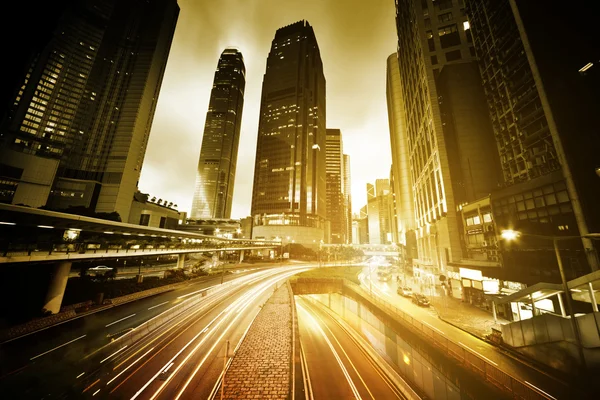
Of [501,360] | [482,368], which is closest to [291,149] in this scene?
[501,360]

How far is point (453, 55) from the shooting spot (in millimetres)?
44875

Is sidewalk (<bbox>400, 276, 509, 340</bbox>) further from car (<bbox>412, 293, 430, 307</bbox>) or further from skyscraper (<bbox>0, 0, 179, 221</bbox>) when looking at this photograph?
skyscraper (<bbox>0, 0, 179, 221</bbox>)

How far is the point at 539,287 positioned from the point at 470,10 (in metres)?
57.6

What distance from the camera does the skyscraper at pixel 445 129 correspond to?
35.8m

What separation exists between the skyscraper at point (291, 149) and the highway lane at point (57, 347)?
3688 inches

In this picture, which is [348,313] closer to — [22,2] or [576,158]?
[576,158]

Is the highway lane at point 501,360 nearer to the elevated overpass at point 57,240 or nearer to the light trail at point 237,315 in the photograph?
the light trail at point 237,315

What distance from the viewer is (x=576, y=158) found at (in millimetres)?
21625

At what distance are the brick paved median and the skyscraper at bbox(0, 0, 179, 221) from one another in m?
80.7

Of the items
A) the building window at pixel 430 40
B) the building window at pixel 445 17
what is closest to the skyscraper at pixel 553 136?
the building window at pixel 430 40

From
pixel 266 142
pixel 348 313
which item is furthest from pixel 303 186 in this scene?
pixel 348 313

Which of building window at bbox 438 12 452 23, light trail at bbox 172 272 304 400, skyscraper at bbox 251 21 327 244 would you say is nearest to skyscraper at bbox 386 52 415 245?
building window at bbox 438 12 452 23

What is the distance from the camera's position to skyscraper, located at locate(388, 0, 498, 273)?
35750 millimetres

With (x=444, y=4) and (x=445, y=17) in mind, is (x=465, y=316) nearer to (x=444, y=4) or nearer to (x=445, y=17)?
(x=445, y=17)
